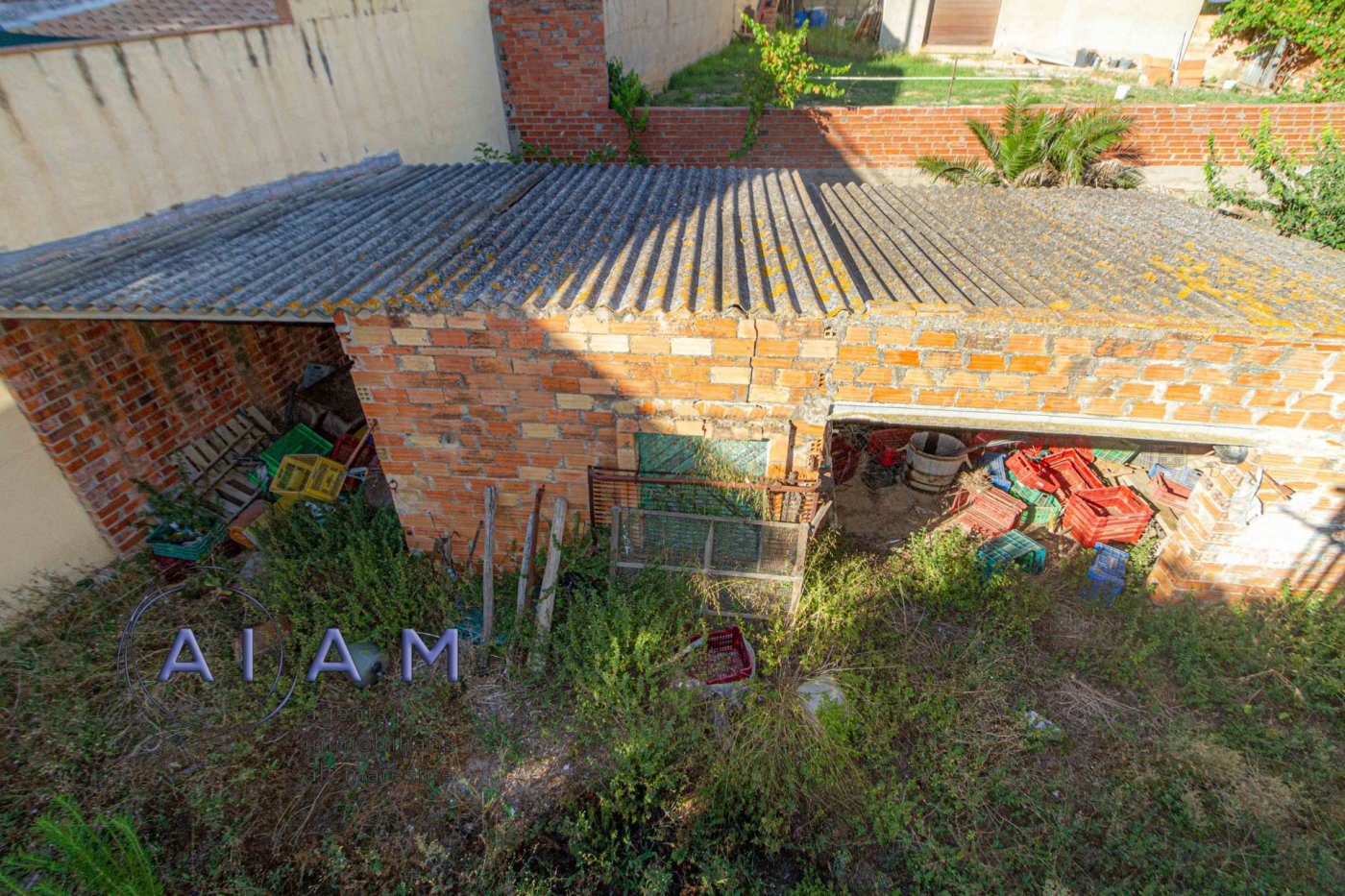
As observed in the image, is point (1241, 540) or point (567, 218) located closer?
point (1241, 540)

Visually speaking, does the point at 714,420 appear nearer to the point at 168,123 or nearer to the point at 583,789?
the point at 583,789

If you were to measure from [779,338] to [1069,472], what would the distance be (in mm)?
5228

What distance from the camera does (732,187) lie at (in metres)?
6.91

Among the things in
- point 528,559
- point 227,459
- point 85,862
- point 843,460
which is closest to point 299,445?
point 227,459

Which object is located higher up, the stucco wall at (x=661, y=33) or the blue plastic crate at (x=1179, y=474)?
the stucco wall at (x=661, y=33)

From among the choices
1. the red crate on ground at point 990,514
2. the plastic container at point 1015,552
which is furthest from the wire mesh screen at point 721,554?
the red crate on ground at point 990,514

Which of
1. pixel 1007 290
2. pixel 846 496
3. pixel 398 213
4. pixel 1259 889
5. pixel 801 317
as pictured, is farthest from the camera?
pixel 846 496

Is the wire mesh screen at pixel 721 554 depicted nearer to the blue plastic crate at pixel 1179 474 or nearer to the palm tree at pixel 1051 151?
the blue plastic crate at pixel 1179 474

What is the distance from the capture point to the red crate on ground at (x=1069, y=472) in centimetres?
705

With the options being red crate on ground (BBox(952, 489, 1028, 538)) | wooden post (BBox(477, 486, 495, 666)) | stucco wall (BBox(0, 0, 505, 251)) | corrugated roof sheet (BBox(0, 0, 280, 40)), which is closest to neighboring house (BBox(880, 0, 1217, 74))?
stucco wall (BBox(0, 0, 505, 251))

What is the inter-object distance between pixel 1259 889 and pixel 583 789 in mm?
4222

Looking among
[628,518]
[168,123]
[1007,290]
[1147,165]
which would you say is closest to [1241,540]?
[1007,290]

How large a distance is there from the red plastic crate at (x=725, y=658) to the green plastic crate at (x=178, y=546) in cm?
478

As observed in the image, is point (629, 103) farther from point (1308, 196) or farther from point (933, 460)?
point (1308, 196)
